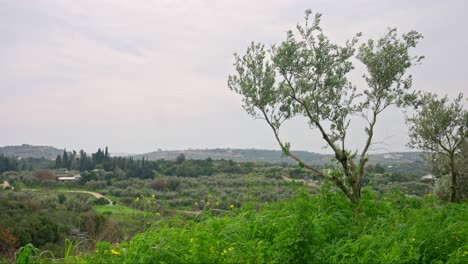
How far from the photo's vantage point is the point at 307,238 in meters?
5.21

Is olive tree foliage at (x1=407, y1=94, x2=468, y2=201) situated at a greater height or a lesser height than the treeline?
greater

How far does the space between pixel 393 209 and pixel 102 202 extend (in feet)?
138

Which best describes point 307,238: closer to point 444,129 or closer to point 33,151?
point 444,129

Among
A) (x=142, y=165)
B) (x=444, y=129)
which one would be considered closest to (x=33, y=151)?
(x=142, y=165)

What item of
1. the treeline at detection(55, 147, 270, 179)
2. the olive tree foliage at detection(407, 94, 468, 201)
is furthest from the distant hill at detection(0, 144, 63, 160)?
the olive tree foliage at detection(407, 94, 468, 201)

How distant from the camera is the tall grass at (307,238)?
4.89 m

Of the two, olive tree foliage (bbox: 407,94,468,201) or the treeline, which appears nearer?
olive tree foliage (bbox: 407,94,468,201)

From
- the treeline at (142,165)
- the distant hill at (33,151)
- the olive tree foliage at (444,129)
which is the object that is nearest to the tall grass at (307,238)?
the olive tree foliage at (444,129)

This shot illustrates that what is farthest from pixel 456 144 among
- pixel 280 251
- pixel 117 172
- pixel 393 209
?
pixel 117 172

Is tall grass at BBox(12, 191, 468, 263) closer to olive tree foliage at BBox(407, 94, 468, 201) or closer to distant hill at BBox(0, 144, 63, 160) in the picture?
olive tree foliage at BBox(407, 94, 468, 201)

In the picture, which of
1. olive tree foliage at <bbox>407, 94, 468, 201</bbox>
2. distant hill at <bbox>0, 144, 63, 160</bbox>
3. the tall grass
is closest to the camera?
the tall grass

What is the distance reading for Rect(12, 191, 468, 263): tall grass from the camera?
4.89m

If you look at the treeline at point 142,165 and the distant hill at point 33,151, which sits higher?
the distant hill at point 33,151

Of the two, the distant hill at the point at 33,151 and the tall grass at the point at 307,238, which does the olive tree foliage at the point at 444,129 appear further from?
the distant hill at the point at 33,151
